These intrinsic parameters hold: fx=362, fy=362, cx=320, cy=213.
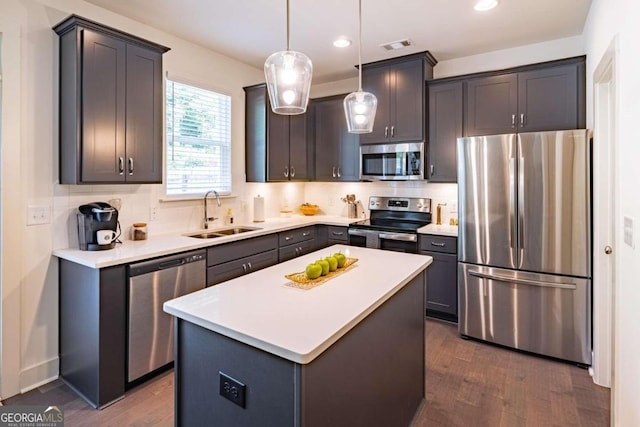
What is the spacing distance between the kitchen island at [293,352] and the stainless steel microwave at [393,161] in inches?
86.7

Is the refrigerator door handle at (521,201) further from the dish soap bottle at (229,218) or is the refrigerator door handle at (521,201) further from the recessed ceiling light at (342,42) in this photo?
the dish soap bottle at (229,218)

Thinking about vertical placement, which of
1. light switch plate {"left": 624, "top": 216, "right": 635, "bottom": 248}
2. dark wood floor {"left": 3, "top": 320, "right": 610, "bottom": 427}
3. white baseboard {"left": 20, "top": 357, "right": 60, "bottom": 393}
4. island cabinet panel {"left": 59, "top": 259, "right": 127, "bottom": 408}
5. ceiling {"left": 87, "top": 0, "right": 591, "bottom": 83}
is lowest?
dark wood floor {"left": 3, "top": 320, "right": 610, "bottom": 427}

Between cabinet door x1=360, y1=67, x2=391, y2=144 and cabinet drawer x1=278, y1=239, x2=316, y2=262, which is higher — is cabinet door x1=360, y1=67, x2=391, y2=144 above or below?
above

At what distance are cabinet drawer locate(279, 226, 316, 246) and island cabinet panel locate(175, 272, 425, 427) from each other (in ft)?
6.83

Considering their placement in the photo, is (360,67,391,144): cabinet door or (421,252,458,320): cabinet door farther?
(360,67,391,144): cabinet door

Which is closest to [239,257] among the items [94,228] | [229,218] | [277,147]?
[229,218]

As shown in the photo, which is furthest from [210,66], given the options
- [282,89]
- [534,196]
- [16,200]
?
[534,196]

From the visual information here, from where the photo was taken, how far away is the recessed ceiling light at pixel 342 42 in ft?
11.4

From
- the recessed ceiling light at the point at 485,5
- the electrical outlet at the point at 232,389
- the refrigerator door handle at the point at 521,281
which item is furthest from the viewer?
the refrigerator door handle at the point at 521,281

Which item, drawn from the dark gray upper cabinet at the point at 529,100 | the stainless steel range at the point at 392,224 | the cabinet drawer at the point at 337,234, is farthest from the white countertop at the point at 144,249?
the dark gray upper cabinet at the point at 529,100

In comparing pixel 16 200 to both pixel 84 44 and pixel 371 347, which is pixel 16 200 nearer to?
pixel 84 44

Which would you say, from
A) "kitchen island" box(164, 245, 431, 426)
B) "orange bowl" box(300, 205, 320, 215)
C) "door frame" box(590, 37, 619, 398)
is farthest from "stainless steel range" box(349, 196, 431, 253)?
"kitchen island" box(164, 245, 431, 426)

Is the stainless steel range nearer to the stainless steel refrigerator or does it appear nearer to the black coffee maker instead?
the stainless steel refrigerator

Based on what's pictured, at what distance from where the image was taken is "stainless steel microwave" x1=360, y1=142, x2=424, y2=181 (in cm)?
400
